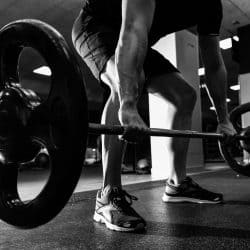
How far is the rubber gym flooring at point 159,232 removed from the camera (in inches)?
37.9

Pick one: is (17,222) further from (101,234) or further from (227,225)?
(227,225)

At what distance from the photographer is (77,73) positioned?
2.56 ft

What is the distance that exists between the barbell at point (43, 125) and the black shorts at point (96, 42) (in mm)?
352

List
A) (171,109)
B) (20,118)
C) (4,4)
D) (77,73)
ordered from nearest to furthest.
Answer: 1. (77,73)
2. (20,118)
3. (171,109)
4. (4,4)

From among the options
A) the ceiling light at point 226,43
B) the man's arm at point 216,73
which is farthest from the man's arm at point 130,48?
the ceiling light at point 226,43

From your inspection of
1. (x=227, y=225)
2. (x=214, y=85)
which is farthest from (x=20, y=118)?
(x=214, y=85)

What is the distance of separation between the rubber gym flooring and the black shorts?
0.62 meters

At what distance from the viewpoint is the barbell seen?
765 millimetres

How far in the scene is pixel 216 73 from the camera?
1.53m

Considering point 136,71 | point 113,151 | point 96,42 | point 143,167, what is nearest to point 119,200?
point 113,151

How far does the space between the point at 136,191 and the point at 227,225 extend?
3.76 feet

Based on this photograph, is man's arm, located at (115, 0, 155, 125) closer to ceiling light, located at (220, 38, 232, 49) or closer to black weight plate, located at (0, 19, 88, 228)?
black weight plate, located at (0, 19, 88, 228)

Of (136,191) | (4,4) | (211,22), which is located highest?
(4,4)

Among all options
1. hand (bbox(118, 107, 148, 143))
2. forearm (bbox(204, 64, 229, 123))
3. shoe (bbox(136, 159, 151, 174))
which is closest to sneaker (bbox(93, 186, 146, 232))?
hand (bbox(118, 107, 148, 143))
